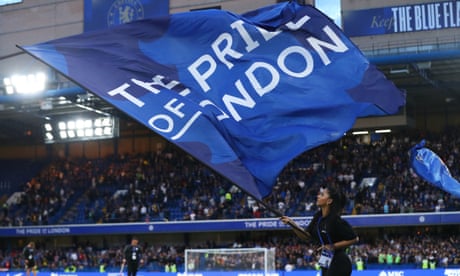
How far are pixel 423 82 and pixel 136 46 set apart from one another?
34485 millimetres

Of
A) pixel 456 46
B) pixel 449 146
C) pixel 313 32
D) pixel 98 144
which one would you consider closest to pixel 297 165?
pixel 449 146

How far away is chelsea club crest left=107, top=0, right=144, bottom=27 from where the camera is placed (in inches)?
1971

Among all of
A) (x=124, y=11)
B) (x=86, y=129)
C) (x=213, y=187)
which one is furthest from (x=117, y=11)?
(x=213, y=187)

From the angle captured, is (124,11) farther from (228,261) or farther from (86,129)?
(228,261)

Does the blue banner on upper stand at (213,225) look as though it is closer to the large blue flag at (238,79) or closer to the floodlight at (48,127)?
the floodlight at (48,127)

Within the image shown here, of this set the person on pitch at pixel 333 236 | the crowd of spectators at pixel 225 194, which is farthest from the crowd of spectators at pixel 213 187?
the person on pitch at pixel 333 236

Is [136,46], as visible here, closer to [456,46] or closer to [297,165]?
[456,46]

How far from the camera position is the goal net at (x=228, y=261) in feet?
85.1

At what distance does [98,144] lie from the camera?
198ft

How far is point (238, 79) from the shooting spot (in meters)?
11.8

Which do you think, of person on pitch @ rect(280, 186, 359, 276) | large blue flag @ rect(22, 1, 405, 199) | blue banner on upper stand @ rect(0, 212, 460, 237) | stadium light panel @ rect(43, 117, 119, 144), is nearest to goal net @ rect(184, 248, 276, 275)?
blue banner on upper stand @ rect(0, 212, 460, 237)

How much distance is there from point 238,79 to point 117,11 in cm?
4015

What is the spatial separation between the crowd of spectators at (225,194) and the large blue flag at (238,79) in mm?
26731

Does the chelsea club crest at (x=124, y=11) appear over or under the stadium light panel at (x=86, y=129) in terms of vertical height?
over
